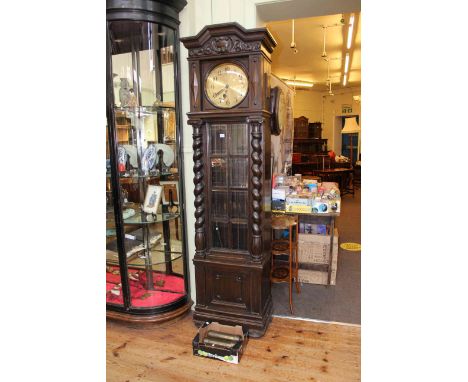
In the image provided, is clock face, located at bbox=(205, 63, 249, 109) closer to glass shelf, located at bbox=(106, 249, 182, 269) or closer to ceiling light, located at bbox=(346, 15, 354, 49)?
glass shelf, located at bbox=(106, 249, 182, 269)

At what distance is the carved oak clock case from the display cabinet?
0.98ft

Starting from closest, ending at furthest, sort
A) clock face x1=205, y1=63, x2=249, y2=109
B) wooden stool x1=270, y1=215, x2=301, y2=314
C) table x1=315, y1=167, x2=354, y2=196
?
1. clock face x1=205, y1=63, x2=249, y2=109
2. wooden stool x1=270, y1=215, x2=301, y2=314
3. table x1=315, y1=167, x2=354, y2=196

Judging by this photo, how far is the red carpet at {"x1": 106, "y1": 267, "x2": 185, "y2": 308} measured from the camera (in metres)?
2.85

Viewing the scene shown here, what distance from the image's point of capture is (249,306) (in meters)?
2.61

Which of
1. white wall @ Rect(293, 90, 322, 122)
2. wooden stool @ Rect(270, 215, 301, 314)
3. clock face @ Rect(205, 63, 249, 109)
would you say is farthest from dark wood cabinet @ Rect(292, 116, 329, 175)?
clock face @ Rect(205, 63, 249, 109)

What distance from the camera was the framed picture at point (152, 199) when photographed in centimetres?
286

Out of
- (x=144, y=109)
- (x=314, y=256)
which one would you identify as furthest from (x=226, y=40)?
(x=314, y=256)

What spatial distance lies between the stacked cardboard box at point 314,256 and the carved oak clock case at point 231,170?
0.99 meters

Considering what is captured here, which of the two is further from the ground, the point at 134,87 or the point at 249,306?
the point at 134,87
